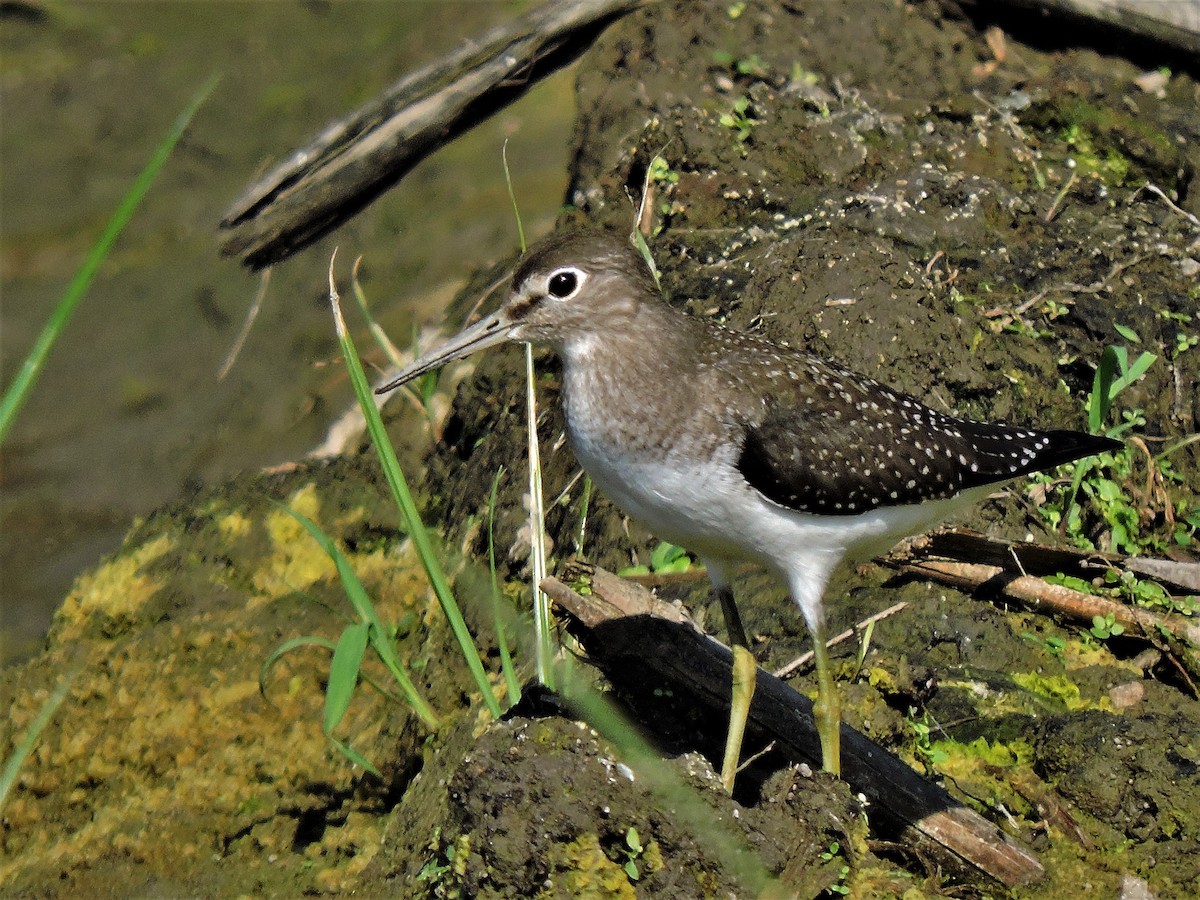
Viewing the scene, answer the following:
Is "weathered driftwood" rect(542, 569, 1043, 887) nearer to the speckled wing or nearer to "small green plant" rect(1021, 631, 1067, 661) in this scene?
the speckled wing

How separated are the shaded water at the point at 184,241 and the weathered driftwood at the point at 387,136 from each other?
3.43 m

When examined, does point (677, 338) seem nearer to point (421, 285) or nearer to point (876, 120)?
point (876, 120)

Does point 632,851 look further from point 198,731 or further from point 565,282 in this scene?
point 198,731

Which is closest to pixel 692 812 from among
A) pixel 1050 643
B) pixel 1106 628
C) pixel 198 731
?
pixel 1050 643

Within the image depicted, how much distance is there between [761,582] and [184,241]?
10.6 meters

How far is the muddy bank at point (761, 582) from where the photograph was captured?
524cm

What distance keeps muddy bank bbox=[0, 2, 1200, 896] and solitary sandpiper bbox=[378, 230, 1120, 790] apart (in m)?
0.78

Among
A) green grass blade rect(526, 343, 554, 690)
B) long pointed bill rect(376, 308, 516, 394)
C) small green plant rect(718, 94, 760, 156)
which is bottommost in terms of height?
green grass blade rect(526, 343, 554, 690)

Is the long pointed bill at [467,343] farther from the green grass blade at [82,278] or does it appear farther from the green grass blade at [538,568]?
the green grass blade at [82,278]

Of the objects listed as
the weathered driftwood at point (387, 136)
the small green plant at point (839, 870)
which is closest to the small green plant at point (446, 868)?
the small green plant at point (839, 870)

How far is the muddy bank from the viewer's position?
5242 millimetres

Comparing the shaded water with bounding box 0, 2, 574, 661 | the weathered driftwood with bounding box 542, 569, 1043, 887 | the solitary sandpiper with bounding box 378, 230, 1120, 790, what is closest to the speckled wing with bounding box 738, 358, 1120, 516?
the solitary sandpiper with bounding box 378, 230, 1120, 790

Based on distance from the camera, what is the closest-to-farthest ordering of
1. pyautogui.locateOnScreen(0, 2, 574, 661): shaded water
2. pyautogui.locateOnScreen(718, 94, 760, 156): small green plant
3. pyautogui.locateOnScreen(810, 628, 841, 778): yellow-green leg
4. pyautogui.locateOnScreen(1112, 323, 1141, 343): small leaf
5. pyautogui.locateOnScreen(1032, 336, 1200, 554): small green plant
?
pyautogui.locateOnScreen(810, 628, 841, 778): yellow-green leg, pyautogui.locateOnScreen(1032, 336, 1200, 554): small green plant, pyautogui.locateOnScreen(1112, 323, 1141, 343): small leaf, pyautogui.locateOnScreen(718, 94, 760, 156): small green plant, pyautogui.locateOnScreen(0, 2, 574, 661): shaded water

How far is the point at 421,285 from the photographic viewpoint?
13156 millimetres
